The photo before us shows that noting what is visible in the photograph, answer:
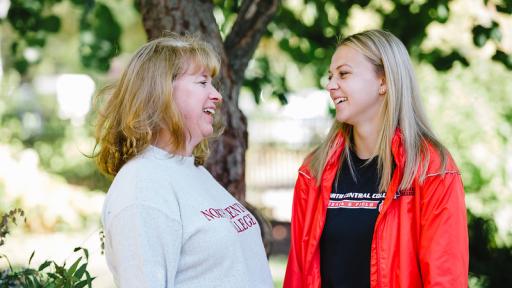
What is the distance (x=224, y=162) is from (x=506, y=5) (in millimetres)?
2075

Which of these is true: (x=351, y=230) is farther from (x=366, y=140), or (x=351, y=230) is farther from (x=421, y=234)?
(x=366, y=140)

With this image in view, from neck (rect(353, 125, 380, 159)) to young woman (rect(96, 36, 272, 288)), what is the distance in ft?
2.11

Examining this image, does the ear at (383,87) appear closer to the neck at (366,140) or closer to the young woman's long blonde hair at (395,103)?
the young woman's long blonde hair at (395,103)

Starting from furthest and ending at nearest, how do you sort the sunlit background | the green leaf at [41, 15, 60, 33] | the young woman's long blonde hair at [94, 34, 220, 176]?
the sunlit background → the green leaf at [41, 15, 60, 33] → the young woman's long blonde hair at [94, 34, 220, 176]

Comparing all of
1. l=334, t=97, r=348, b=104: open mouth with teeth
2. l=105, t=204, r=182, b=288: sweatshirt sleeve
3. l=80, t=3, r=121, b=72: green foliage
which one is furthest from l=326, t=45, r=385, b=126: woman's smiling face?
l=80, t=3, r=121, b=72: green foliage

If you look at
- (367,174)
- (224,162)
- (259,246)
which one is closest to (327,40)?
(224,162)

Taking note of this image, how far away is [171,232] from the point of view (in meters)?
2.43

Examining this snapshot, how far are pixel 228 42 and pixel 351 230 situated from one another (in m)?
1.63

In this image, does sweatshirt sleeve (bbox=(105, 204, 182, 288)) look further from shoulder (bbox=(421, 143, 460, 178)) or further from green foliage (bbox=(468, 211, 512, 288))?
green foliage (bbox=(468, 211, 512, 288))

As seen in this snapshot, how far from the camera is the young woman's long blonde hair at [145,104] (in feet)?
8.75

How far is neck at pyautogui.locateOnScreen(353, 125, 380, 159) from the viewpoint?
3270 mm

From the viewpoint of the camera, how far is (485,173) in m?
8.09

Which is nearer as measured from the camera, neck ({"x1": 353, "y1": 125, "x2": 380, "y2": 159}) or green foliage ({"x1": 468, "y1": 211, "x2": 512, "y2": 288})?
neck ({"x1": 353, "y1": 125, "x2": 380, "y2": 159})

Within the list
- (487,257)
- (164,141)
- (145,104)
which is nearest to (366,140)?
(164,141)
